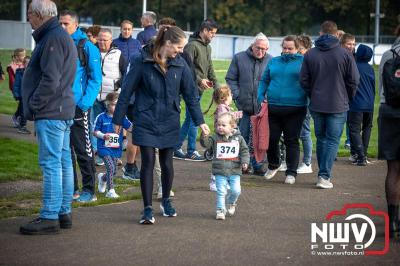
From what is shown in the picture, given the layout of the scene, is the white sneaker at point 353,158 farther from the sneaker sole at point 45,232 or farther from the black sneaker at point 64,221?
the sneaker sole at point 45,232

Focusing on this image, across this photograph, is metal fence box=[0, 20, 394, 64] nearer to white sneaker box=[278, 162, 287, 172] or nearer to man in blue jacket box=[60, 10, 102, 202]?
white sneaker box=[278, 162, 287, 172]

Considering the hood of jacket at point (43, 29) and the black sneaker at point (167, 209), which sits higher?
the hood of jacket at point (43, 29)

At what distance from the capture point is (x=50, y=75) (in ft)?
28.9

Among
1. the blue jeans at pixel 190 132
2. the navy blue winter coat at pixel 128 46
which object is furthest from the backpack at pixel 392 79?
the navy blue winter coat at pixel 128 46

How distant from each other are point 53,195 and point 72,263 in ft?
A: 4.56

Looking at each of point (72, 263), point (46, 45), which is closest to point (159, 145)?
point (46, 45)

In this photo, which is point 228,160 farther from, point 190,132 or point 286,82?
point 190,132

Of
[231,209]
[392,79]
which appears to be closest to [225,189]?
[231,209]

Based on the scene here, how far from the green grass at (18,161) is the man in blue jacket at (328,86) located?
358cm

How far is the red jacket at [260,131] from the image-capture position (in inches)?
508

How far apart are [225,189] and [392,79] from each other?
207 centimetres

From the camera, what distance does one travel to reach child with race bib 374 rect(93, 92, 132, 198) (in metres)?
11.2

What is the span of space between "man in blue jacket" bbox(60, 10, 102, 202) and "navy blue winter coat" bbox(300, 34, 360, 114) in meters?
2.79

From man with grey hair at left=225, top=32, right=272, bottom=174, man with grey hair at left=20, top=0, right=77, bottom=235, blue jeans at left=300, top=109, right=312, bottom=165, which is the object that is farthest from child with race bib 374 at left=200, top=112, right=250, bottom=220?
blue jeans at left=300, top=109, right=312, bottom=165
